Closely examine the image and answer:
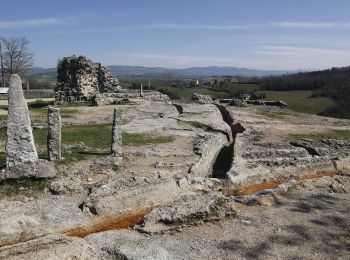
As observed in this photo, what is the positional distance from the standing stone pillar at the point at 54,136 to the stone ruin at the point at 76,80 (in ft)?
66.2

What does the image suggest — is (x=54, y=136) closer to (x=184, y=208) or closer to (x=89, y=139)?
(x=89, y=139)

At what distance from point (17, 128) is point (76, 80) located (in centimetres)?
2370

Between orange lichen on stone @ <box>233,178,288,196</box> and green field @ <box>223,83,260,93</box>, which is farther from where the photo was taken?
green field @ <box>223,83,260,93</box>

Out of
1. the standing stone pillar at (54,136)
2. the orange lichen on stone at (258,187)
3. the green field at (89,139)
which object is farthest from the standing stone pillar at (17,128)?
the orange lichen on stone at (258,187)

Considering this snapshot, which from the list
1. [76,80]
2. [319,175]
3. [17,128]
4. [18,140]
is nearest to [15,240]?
[18,140]

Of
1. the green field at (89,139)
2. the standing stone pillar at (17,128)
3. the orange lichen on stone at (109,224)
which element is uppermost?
the standing stone pillar at (17,128)

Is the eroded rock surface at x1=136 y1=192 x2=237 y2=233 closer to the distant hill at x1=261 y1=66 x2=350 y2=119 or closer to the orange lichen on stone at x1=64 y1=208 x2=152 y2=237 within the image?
the orange lichen on stone at x1=64 y1=208 x2=152 y2=237

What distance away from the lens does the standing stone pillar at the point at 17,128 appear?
10812 mm

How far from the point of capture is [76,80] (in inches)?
1337

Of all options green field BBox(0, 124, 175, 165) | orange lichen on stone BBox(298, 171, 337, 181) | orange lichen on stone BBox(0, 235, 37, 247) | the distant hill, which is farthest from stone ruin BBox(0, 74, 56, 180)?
the distant hill

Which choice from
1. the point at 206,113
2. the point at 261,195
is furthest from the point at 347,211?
the point at 206,113

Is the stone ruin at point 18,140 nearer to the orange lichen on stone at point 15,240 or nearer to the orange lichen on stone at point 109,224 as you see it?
the orange lichen on stone at point 109,224

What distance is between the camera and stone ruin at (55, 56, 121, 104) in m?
33.8

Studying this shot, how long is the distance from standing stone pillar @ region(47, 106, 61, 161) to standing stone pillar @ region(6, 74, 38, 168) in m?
1.67
